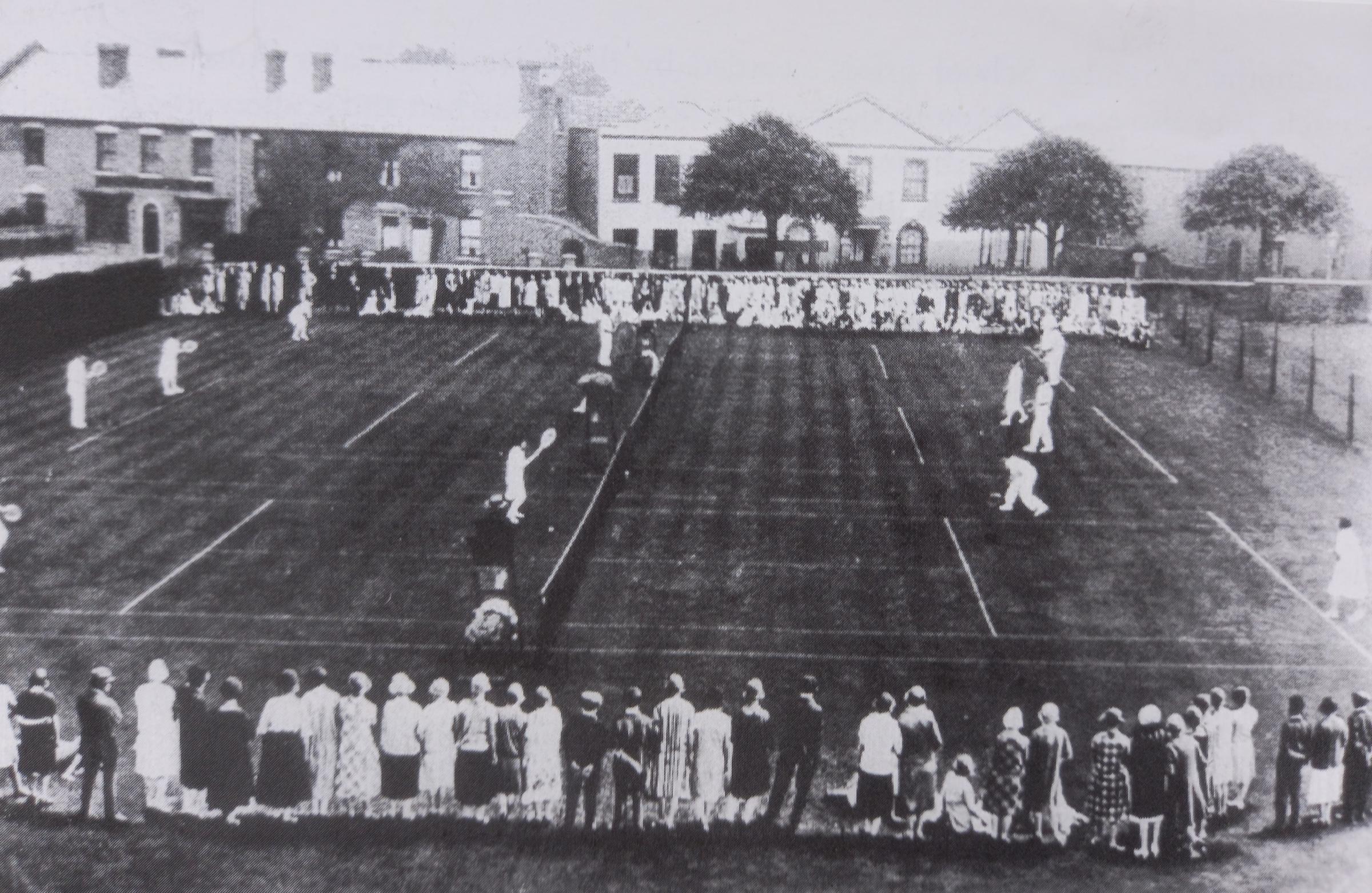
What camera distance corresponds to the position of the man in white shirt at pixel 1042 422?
10.6 m

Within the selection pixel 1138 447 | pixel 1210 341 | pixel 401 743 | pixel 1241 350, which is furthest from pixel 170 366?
pixel 1241 350

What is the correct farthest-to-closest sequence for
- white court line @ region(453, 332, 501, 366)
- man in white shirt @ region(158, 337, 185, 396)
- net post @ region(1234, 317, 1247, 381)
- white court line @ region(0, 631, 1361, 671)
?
white court line @ region(453, 332, 501, 366), man in white shirt @ region(158, 337, 185, 396), net post @ region(1234, 317, 1247, 381), white court line @ region(0, 631, 1361, 671)

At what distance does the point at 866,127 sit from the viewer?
9.37 meters

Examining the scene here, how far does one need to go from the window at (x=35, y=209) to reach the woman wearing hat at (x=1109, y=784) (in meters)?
7.61

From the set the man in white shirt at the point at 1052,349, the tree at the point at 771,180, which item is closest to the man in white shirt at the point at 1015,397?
the man in white shirt at the point at 1052,349

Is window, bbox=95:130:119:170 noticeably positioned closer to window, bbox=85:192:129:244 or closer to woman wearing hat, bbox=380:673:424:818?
window, bbox=85:192:129:244

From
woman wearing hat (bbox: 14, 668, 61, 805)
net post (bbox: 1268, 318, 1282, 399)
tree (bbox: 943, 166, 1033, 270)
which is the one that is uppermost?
tree (bbox: 943, 166, 1033, 270)

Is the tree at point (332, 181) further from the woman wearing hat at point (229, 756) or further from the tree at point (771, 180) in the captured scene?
the woman wearing hat at point (229, 756)

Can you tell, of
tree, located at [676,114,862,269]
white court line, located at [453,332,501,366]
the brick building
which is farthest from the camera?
white court line, located at [453,332,501,366]

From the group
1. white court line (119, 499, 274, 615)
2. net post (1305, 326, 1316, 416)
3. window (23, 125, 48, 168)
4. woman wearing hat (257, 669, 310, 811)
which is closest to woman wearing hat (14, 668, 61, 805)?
white court line (119, 499, 274, 615)

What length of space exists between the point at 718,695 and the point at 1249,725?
2.93m

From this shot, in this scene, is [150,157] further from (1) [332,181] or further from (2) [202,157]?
(1) [332,181]

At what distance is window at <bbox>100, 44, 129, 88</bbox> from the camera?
9.24 m

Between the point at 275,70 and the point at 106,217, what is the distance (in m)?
1.84
